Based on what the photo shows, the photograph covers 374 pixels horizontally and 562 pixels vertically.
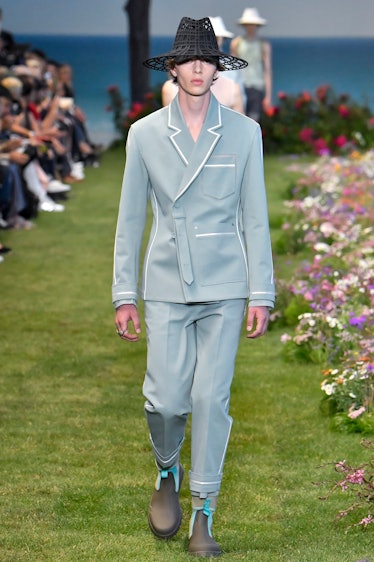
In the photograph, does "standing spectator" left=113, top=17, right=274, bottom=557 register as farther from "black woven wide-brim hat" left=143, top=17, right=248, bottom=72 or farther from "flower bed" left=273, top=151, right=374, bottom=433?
"flower bed" left=273, top=151, right=374, bottom=433

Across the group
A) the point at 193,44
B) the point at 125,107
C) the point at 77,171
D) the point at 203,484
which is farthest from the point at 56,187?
the point at 203,484

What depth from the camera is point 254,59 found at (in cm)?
1747

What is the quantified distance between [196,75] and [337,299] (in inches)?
Result: 143

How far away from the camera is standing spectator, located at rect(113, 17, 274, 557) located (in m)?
5.40

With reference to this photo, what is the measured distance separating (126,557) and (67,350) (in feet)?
13.1

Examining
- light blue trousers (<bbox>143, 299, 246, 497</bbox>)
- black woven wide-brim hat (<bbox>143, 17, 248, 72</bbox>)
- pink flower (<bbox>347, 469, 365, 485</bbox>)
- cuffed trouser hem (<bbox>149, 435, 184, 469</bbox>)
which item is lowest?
pink flower (<bbox>347, 469, 365, 485</bbox>)

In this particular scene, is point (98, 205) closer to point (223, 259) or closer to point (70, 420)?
point (70, 420)

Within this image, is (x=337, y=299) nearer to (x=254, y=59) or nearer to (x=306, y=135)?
(x=254, y=59)

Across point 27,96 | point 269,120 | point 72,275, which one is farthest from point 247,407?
point 269,120

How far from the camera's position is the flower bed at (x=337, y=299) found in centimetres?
743

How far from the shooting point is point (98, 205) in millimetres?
17578

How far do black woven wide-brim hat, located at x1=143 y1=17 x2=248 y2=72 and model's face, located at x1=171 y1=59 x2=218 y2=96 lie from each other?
0.11ft

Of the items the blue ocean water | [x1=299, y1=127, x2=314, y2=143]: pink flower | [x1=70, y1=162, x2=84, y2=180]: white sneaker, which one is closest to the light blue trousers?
[x1=70, y1=162, x2=84, y2=180]: white sneaker

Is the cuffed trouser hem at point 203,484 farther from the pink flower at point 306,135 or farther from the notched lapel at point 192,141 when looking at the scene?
the pink flower at point 306,135
